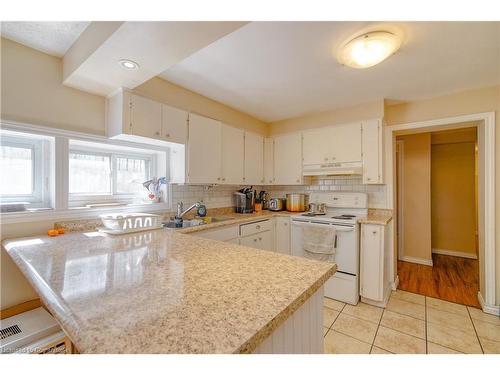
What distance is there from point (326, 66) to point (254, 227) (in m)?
1.83

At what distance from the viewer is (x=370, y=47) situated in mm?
1558

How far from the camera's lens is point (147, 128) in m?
2.08

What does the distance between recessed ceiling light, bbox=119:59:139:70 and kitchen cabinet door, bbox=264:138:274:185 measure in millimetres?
2268

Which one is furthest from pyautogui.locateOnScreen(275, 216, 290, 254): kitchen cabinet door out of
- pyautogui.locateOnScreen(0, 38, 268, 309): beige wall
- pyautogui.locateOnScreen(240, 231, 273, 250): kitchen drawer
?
pyautogui.locateOnScreen(0, 38, 268, 309): beige wall

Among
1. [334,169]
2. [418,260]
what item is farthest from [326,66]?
[418,260]

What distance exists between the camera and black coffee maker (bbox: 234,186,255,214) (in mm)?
3238

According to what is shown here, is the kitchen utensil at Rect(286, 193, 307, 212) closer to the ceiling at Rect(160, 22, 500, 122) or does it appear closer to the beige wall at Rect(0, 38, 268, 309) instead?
the ceiling at Rect(160, 22, 500, 122)

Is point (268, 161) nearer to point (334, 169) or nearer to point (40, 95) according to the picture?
point (334, 169)

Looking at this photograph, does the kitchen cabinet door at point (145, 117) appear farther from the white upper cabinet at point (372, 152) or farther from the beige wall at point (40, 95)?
the white upper cabinet at point (372, 152)

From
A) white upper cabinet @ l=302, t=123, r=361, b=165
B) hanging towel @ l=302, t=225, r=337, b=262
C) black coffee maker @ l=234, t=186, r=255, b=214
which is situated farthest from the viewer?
black coffee maker @ l=234, t=186, r=255, b=214

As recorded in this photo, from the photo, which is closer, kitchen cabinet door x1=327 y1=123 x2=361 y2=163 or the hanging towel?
the hanging towel

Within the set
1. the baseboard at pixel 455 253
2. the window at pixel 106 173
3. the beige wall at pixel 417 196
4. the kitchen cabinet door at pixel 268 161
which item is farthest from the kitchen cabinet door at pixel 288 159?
the baseboard at pixel 455 253

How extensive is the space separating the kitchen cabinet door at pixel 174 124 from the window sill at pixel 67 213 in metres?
0.72
